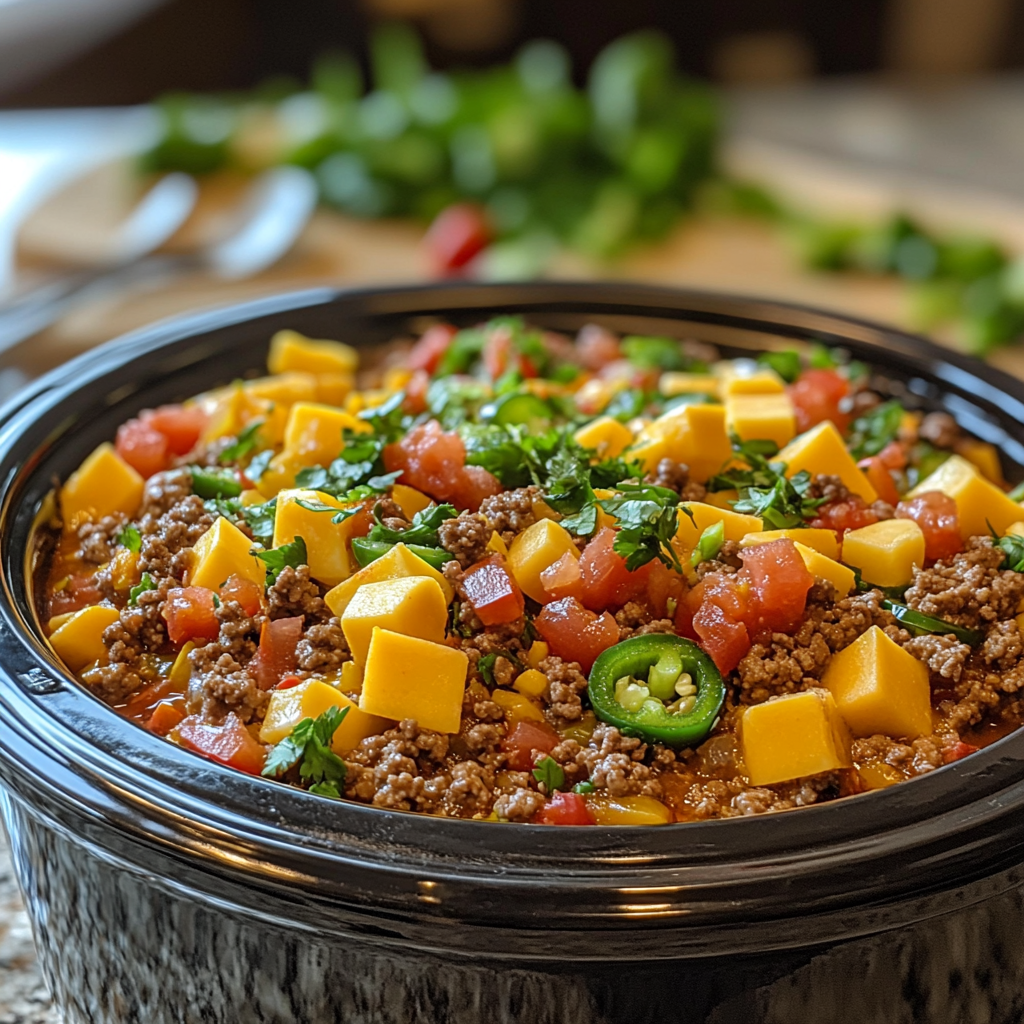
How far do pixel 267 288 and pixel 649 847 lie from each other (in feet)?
13.5

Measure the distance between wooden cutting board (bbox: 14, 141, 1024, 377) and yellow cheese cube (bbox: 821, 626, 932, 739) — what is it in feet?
9.85

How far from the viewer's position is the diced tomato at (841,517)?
2.33 meters

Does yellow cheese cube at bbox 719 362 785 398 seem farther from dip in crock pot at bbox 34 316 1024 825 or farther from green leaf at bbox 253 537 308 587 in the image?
green leaf at bbox 253 537 308 587

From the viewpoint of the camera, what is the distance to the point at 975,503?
2.40 meters

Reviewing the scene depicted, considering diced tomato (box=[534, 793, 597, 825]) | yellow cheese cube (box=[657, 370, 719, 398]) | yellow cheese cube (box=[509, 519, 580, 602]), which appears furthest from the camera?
yellow cheese cube (box=[657, 370, 719, 398])

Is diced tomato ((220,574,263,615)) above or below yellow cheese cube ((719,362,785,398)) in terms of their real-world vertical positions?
above

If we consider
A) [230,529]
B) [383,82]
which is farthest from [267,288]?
[230,529]

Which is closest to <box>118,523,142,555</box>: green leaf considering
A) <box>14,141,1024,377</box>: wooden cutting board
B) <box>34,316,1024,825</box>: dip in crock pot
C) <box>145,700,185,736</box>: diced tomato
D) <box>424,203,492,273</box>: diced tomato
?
<box>34,316,1024,825</box>: dip in crock pot

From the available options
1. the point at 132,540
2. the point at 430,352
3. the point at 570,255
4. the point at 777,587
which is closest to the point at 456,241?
the point at 570,255

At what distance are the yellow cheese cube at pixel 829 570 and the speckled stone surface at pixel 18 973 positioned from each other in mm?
1429

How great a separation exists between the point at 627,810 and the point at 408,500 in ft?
2.56

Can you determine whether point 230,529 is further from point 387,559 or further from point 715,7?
point 715,7

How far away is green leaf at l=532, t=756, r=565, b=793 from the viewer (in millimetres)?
1824

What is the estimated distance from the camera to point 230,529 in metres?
2.21
